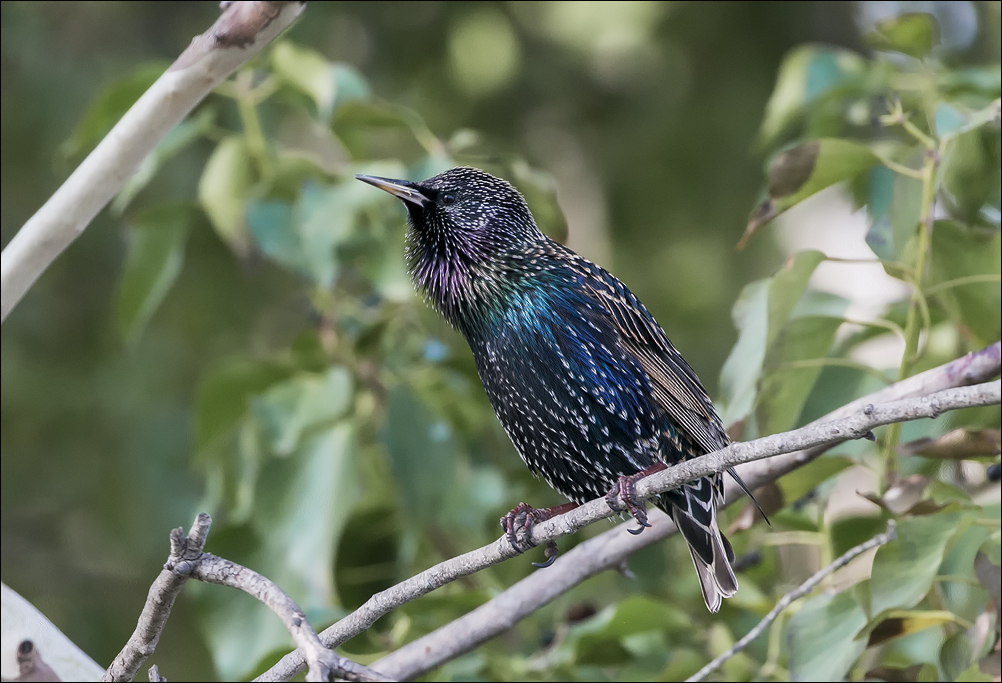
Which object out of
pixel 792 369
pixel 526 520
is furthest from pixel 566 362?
pixel 792 369

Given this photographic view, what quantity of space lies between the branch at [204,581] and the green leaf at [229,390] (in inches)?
66.3

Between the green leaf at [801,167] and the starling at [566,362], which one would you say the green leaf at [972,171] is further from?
the starling at [566,362]

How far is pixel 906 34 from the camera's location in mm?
3357

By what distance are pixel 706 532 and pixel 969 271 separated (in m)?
0.96

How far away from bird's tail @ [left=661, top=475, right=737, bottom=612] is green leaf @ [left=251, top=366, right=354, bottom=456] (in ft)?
3.59

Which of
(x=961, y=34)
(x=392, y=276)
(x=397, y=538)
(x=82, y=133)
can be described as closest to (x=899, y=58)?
(x=961, y=34)

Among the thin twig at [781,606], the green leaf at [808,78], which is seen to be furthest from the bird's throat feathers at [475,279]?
the green leaf at [808,78]

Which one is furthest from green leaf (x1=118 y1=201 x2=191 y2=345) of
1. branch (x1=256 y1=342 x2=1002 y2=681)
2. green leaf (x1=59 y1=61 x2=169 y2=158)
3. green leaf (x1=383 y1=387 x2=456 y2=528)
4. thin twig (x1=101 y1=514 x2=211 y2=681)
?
thin twig (x1=101 y1=514 x2=211 y2=681)

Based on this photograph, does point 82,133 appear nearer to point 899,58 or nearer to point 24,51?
point 24,51

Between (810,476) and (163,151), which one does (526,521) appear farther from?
(163,151)

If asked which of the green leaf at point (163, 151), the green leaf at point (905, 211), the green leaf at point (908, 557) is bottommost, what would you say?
the green leaf at point (908, 557)

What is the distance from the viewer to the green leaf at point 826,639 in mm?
2467

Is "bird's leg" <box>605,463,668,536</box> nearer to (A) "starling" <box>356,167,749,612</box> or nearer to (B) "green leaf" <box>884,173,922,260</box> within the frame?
(A) "starling" <box>356,167,749,612</box>

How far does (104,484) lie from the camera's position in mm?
5512
